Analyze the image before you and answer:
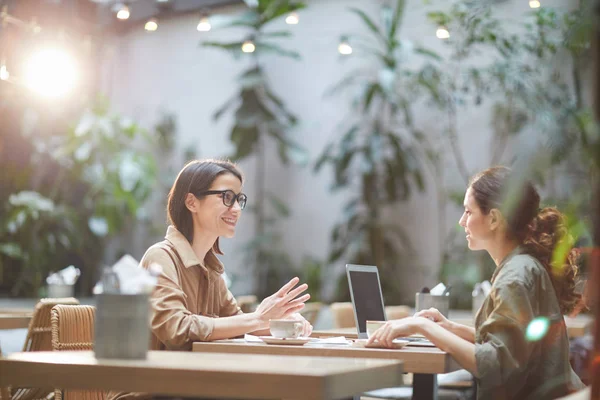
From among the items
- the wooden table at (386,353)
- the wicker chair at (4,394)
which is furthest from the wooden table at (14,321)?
the wooden table at (386,353)

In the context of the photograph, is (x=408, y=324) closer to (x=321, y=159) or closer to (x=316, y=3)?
(x=321, y=159)

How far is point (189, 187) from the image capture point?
9.34 feet

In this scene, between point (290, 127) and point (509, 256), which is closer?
point (509, 256)

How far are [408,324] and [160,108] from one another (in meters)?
7.84

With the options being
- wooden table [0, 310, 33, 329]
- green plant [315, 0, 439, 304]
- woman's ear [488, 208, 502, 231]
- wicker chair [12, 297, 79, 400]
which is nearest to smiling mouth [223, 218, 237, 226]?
wicker chair [12, 297, 79, 400]

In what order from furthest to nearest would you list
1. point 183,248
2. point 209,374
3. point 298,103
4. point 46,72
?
point 298,103 → point 46,72 → point 183,248 → point 209,374

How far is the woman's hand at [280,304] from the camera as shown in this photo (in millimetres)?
2619

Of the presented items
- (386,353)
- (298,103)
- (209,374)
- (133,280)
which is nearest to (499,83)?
(298,103)

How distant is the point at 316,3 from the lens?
29.8 ft

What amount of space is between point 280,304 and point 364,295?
0.33 meters

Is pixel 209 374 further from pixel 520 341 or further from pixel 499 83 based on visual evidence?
pixel 499 83

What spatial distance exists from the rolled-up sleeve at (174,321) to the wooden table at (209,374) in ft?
1.58

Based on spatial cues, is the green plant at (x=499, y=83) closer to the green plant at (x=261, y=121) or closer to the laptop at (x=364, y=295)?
the green plant at (x=261, y=121)

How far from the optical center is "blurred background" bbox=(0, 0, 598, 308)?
24.2 feet
